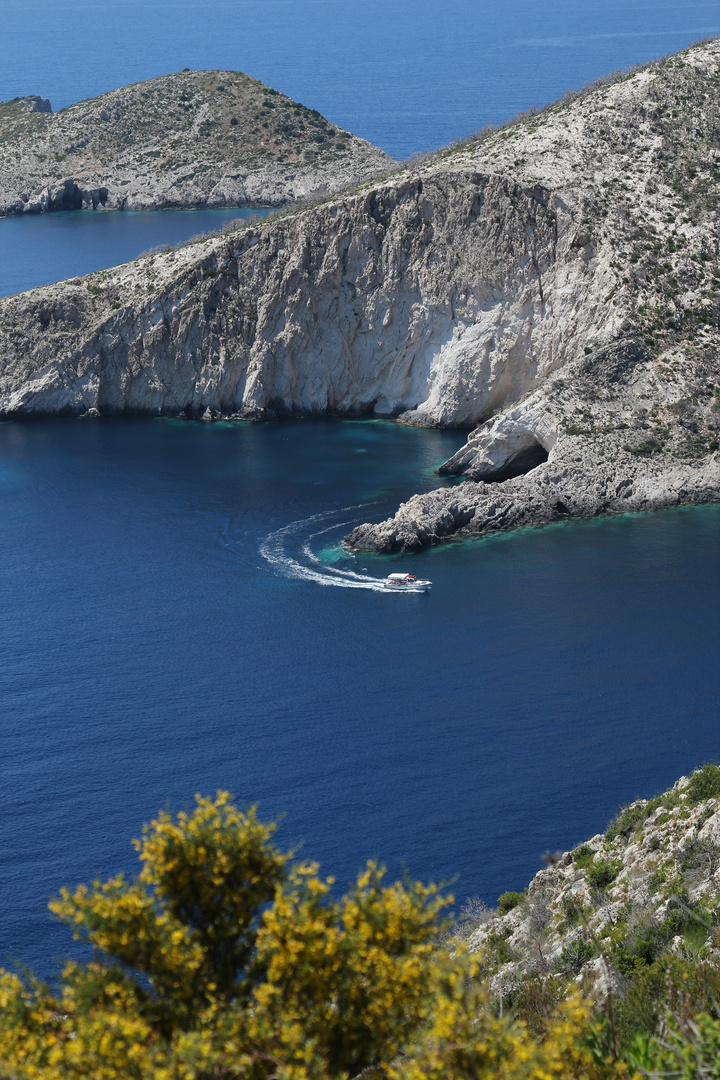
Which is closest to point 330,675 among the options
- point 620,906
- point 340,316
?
Answer: point 620,906

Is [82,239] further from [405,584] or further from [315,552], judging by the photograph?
[405,584]

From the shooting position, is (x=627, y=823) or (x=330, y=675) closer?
(x=627, y=823)

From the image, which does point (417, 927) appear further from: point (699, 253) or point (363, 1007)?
point (699, 253)

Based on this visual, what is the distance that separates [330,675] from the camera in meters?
59.3

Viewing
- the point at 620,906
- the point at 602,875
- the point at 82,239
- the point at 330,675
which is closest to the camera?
the point at 620,906

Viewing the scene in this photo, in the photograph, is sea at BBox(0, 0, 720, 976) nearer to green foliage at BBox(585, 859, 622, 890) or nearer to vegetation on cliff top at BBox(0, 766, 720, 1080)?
green foliage at BBox(585, 859, 622, 890)

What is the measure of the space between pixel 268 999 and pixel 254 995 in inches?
36.1

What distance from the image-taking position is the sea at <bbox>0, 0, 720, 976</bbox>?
46812mm

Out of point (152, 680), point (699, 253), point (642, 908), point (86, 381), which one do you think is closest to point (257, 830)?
point (642, 908)

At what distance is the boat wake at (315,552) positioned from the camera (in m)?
71.1

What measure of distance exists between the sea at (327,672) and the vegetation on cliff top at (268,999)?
815 inches

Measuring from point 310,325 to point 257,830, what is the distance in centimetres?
8252

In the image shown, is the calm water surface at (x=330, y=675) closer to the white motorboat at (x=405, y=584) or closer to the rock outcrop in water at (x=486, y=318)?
the white motorboat at (x=405, y=584)

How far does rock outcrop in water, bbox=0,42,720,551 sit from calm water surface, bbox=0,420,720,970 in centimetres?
564
